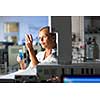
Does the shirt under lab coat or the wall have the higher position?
the wall

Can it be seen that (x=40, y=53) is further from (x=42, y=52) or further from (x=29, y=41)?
(x=29, y=41)

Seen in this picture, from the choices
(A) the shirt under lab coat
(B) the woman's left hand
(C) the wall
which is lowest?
(A) the shirt under lab coat

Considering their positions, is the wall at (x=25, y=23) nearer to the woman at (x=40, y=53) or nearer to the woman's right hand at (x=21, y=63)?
the woman at (x=40, y=53)

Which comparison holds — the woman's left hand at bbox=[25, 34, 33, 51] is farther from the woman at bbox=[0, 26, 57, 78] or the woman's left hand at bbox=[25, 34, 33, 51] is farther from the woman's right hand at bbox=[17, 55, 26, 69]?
the woman's right hand at bbox=[17, 55, 26, 69]

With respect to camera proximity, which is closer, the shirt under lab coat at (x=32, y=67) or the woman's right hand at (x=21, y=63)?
the shirt under lab coat at (x=32, y=67)

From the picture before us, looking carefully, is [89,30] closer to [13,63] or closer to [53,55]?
[53,55]

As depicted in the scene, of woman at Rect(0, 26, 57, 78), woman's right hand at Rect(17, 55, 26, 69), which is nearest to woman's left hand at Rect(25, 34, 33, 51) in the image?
woman at Rect(0, 26, 57, 78)

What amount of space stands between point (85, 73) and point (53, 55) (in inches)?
13.3

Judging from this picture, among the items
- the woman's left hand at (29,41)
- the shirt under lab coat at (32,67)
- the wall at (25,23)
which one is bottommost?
the shirt under lab coat at (32,67)

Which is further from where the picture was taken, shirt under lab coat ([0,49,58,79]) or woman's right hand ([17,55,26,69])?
woman's right hand ([17,55,26,69])

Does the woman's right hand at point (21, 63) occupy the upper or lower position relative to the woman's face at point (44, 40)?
lower

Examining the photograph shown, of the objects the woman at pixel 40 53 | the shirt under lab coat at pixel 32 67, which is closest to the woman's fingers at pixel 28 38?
the woman at pixel 40 53

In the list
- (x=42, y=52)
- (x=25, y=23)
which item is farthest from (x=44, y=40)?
(x=25, y=23)
